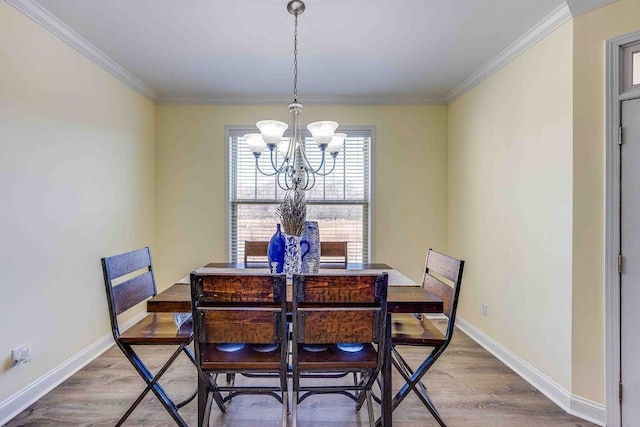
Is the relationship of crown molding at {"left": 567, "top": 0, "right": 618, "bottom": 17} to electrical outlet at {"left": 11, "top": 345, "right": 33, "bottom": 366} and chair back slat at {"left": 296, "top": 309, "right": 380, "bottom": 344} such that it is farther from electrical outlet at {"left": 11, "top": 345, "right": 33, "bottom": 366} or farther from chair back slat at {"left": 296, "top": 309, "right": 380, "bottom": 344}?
electrical outlet at {"left": 11, "top": 345, "right": 33, "bottom": 366}

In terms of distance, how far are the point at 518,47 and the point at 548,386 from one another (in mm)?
2441

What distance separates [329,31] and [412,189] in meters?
2.01

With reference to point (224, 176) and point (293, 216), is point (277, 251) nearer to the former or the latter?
point (293, 216)

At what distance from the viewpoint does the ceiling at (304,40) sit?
209 centimetres

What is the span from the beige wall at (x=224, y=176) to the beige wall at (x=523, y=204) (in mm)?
407

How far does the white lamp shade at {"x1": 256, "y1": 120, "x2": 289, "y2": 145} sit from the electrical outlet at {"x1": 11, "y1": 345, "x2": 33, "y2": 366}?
77.8 inches

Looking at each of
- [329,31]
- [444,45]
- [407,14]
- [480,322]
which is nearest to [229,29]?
[329,31]

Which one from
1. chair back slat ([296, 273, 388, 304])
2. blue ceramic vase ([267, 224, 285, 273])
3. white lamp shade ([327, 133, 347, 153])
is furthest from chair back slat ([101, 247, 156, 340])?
white lamp shade ([327, 133, 347, 153])

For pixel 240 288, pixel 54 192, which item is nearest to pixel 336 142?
pixel 240 288

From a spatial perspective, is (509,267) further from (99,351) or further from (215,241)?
(99,351)

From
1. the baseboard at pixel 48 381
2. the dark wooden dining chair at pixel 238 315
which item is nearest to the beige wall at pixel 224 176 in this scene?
the baseboard at pixel 48 381

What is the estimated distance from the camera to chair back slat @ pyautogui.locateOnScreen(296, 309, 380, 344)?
4.88 ft

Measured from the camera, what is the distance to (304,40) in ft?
8.15

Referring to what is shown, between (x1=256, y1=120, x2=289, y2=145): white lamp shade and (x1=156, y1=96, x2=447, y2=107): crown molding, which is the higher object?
(x1=156, y1=96, x2=447, y2=107): crown molding
